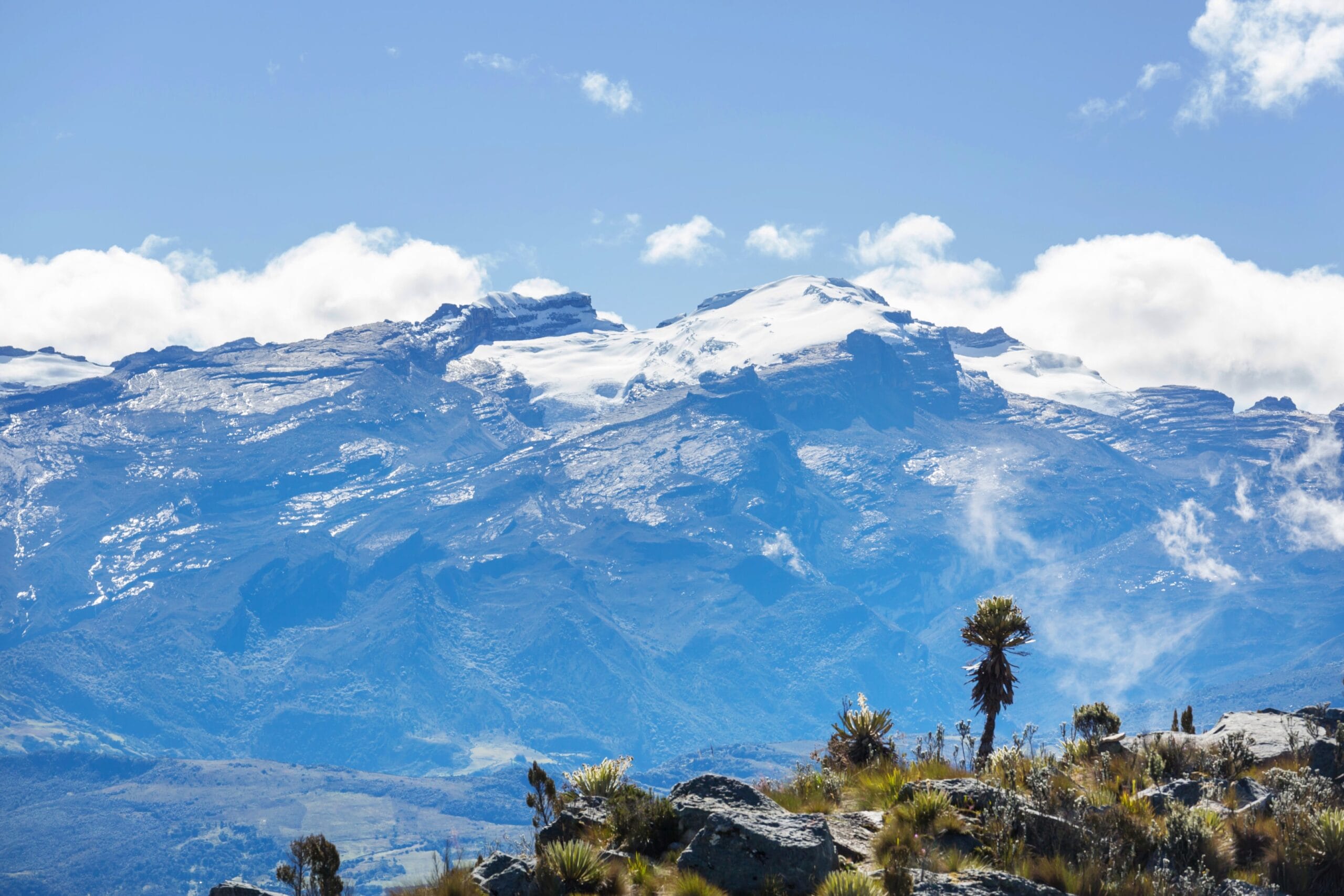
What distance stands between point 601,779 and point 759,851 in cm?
653

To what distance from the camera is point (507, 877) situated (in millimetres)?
20922

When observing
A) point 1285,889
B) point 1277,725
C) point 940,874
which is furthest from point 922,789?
point 1277,725

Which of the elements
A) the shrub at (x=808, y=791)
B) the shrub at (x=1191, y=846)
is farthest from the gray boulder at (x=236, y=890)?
the shrub at (x=1191, y=846)

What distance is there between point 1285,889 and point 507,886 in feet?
42.7

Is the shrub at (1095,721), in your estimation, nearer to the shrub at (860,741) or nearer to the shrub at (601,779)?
the shrub at (860,741)

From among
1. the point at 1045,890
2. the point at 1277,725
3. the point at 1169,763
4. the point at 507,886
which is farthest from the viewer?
the point at 1277,725

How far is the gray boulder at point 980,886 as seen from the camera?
19172mm

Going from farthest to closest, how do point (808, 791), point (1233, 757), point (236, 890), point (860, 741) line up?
1. point (860, 741)
2. point (1233, 757)
3. point (808, 791)
4. point (236, 890)

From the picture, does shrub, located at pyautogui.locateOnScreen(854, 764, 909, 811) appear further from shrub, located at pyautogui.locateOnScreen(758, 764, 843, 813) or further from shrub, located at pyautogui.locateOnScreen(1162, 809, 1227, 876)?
shrub, located at pyautogui.locateOnScreen(1162, 809, 1227, 876)

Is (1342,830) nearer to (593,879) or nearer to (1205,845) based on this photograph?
(1205,845)

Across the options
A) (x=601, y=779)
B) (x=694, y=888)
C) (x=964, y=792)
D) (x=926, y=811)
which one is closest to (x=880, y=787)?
(x=964, y=792)

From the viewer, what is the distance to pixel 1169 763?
26672mm

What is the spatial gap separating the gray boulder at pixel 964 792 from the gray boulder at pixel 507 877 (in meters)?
7.27

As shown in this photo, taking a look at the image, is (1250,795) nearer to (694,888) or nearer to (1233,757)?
(1233,757)
